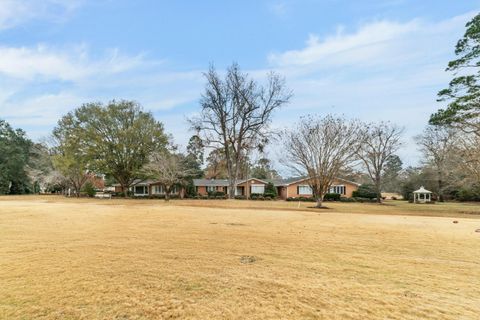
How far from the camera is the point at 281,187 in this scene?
53.6m

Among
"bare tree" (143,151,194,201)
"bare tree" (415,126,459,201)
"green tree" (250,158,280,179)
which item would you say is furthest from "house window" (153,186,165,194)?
"bare tree" (415,126,459,201)

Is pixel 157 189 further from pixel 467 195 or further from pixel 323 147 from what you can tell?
pixel 467 195

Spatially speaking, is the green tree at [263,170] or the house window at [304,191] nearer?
the house window at [304,191]

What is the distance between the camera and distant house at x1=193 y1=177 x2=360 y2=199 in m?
48.1

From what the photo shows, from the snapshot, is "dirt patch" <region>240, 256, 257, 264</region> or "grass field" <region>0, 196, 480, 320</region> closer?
"grass field" <region>0, 196, 480, 320</region>

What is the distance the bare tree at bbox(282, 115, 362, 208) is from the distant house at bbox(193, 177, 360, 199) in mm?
17142

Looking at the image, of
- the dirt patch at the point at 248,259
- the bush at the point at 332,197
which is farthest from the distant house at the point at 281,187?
the dirt patch at the point at 248,259

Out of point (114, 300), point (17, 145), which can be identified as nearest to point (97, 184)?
point (17, 145)

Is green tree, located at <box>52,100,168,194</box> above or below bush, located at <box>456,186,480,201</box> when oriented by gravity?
above

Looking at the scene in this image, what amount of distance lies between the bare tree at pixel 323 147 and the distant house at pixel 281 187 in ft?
56.2

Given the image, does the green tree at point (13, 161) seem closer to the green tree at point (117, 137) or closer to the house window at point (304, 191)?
the green tree at point (117, 137)

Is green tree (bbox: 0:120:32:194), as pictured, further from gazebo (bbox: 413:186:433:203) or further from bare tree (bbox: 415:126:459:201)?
bare tree (bbox: 415:126:459:201)

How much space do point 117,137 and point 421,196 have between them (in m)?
46.7

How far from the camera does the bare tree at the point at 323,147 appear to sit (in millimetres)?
28781
